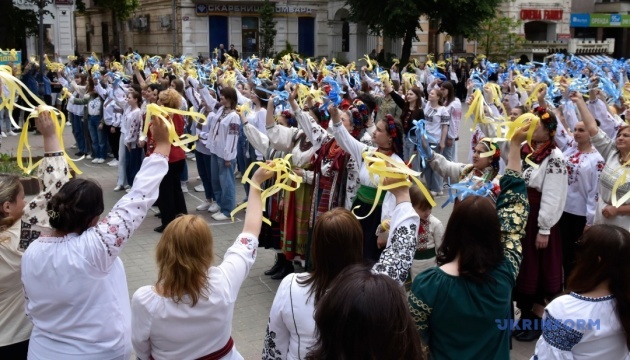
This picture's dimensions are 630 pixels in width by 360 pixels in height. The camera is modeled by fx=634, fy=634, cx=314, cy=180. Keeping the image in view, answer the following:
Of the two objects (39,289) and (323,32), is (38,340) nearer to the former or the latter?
(39,289)

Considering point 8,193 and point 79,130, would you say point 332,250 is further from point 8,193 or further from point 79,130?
point 79,130

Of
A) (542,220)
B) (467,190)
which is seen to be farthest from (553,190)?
(467,190)

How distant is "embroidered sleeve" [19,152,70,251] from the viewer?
126 inches

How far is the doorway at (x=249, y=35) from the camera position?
36.8 metres

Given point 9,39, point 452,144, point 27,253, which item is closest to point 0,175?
point 27,253

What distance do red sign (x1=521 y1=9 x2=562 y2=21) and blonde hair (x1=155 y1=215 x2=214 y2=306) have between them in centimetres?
3836

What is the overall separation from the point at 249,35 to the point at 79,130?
Answer: 80.2 feet

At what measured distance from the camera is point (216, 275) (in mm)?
2854

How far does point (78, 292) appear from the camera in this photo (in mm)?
2801

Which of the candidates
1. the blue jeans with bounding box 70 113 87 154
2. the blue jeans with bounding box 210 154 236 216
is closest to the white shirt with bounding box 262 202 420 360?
the blue jeans with bounding box 210 154 236 216

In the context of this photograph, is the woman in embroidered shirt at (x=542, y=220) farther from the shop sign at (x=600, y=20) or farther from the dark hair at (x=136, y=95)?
the shop sign at (x=600, y=20)

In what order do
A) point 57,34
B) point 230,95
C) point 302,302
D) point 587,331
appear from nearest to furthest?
point 587,331, point 302,302, point 230,95, point 57,34

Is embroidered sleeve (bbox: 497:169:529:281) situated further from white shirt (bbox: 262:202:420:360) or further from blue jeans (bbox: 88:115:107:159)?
blue jeans (bbox: 88:115:107:159)

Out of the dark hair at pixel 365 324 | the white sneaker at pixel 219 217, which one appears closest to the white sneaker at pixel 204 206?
the white sneaker at pixel 219 217
